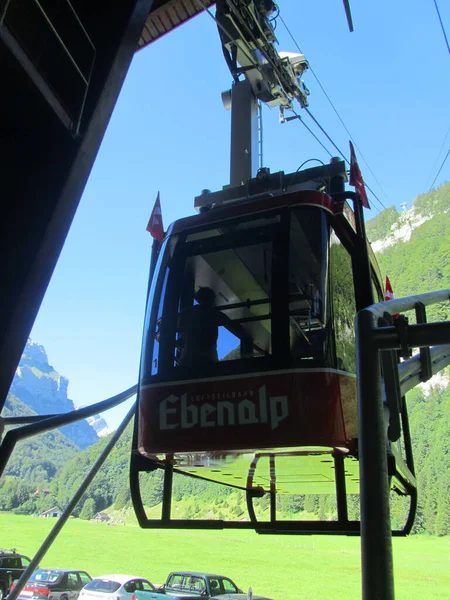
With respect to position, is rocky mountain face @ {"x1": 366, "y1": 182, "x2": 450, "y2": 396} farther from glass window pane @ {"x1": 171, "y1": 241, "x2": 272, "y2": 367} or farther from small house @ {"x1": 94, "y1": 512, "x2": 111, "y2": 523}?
small house @ {"x1": 94, "y1": 512, "x2": 111, "y2": 523}

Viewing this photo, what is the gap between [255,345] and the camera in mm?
2479

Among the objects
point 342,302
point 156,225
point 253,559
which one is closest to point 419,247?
point 253,559

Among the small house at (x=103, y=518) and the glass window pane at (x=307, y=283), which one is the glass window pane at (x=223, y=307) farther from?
the small house at (x=103, y=518)

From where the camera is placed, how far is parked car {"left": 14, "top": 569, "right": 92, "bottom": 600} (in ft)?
41.9

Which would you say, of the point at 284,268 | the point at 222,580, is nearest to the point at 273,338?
the point at 284,268

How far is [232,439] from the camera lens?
7.25 feet

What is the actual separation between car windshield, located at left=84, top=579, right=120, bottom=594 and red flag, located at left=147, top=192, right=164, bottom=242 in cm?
1244

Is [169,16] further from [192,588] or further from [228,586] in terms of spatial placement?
[228,586]

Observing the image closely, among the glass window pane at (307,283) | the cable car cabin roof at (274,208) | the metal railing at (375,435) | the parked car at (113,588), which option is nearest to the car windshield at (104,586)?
the parked car at (113,588)

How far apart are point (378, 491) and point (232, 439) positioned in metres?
1.54

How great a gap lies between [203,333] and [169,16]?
5.04m

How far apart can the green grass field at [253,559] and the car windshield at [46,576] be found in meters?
16.3

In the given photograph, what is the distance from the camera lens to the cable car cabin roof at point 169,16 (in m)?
5.69

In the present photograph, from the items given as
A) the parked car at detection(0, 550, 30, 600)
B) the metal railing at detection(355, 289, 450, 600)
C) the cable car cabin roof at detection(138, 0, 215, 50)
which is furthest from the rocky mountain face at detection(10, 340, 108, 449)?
the metal railing at detection(355, 289, 450, 600)
